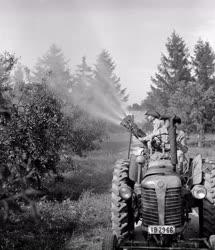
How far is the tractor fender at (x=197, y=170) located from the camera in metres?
7.53

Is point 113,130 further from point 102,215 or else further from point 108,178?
point 102,215

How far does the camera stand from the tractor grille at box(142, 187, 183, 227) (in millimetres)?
6449

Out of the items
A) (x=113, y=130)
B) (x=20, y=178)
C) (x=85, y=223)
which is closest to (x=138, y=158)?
(x=85, y=223)

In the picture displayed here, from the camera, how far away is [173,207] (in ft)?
21.2

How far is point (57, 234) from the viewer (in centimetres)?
832

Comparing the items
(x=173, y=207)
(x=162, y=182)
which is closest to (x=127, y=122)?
(x=162, y=182)

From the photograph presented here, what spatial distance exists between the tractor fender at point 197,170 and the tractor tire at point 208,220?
51 centimetres

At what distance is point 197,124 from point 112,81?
93.2 feet

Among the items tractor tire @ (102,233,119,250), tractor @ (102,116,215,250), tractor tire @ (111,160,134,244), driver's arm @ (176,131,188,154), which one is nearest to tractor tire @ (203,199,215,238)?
tractor @ (102,116,215,250)

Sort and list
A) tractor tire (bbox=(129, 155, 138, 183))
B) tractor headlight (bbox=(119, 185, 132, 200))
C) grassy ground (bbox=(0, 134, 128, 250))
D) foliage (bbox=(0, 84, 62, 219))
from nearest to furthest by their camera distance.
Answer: tractor headlight (bbox=(119, 185, 132, 200)), grassy ground (bbox=(0, 134, 128, 250)), tractor tire (bbox=(129, 155, 138, 183)), foliage (bbox=(0, 84, 62, 219))

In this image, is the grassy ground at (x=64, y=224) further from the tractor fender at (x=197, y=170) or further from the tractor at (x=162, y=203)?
the tractor fender at (x=197, y=170)

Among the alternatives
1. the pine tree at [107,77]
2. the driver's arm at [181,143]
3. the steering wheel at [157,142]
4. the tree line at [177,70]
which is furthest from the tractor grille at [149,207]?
the pine tree at [107,77]

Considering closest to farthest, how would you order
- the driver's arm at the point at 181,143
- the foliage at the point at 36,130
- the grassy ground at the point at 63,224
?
the grassy ground at the point at 63,224
the driver's arm at the point at 181,143
the foliage at the point at 36,130

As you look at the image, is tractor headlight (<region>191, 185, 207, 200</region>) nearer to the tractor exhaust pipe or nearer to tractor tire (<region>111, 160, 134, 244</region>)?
the tractor exhaust pipe
